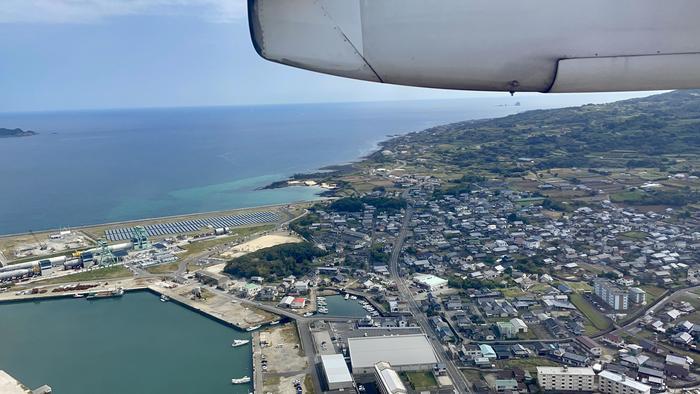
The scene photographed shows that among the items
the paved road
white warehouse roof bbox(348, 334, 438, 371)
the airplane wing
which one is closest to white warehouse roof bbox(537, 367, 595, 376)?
white warehouse roof bbox(348, 334, 438, 371)

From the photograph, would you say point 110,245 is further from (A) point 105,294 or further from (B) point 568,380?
(B) point 568,380

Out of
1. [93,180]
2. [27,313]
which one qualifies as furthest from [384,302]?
[93,180]

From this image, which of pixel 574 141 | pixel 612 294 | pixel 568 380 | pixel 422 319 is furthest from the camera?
pixel 574 141

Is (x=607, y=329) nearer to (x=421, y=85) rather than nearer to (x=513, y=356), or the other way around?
(x=513, y=356)

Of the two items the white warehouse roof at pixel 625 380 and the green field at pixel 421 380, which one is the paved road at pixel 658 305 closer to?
the white warehouse roof at pixel 625 380

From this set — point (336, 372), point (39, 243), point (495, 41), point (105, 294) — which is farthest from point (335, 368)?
point (39, 243)

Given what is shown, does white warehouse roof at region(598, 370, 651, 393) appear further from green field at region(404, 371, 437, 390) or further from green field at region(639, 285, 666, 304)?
green field at region(639, 285, 666, 304)

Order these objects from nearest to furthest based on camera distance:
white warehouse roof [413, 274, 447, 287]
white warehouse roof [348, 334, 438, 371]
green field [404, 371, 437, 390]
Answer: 1. green field [404, 371, 437, 390]
2. white warehouse roof [348, 334, 438, 371]
3. white warehouse roof [413, 274, 447, 287]

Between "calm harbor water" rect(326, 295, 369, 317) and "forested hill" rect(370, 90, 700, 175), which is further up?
"forested hill" rect(370, 90, 700, 175)
